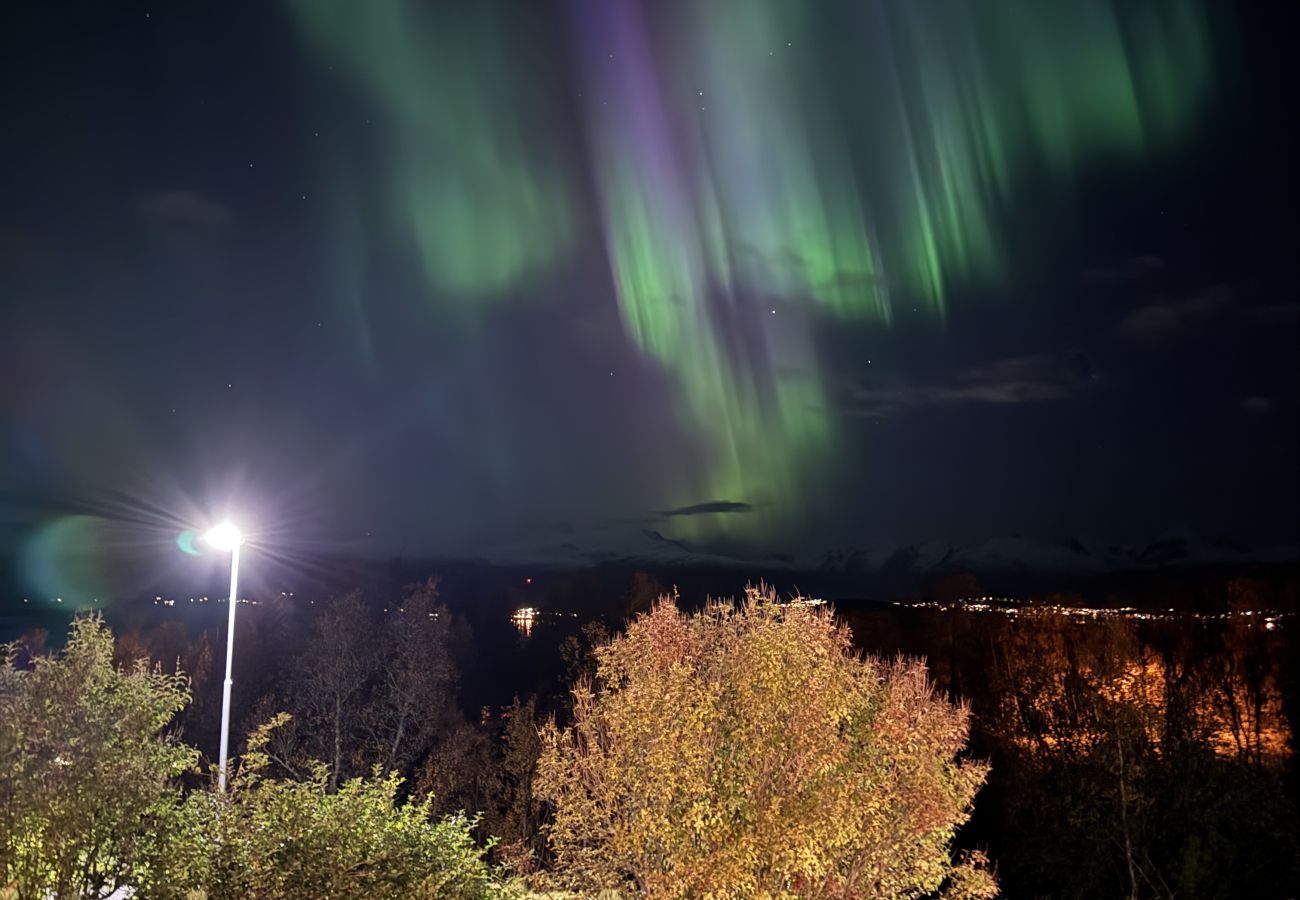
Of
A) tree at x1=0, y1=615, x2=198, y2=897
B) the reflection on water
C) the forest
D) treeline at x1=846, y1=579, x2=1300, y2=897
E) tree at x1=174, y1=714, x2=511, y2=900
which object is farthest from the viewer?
the reflection on water

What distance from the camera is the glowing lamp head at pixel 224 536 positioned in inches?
921

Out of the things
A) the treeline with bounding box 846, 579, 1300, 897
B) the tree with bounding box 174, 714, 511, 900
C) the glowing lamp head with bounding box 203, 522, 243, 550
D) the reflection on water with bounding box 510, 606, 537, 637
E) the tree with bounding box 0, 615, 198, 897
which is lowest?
the treeline with bounding box 846, 579, 1300, 897

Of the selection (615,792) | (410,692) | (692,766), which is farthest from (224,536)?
(410,692)

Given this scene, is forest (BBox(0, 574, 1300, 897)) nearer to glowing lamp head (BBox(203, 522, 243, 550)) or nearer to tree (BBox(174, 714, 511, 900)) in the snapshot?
tree (BBox(174, 714, 511, 900))

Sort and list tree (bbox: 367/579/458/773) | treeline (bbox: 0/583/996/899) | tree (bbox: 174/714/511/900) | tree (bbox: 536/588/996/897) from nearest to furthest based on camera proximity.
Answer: treeline (bbox: 0/583/996/899), tree (bbox: 174/714/511/900), tree (bbox: 536/588/996/897), tree (bbox: 367/579/458/773)

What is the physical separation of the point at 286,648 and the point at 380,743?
16862 millimetres

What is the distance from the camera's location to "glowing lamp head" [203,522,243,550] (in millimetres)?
23391

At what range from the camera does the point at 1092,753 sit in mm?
50156

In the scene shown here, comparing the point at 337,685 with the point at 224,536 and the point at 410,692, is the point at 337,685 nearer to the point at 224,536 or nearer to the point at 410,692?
the point at 410,692

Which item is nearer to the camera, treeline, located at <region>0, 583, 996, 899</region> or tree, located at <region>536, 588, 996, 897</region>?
treeline, located at <region>0, 583, 996, 899</region>

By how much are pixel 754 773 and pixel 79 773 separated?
14796mm

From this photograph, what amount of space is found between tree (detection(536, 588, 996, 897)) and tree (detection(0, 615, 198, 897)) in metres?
10.7

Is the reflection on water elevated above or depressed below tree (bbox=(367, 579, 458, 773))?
above

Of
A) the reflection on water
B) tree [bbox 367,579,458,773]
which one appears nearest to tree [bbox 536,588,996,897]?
tree [bbox 367,579,458,773]
